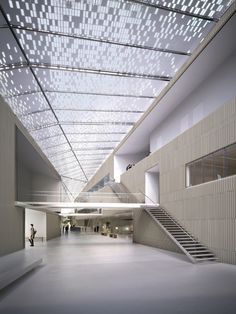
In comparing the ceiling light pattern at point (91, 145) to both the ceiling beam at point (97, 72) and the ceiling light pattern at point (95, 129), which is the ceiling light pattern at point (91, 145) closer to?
the ceiling light pattern at point (95, 129)

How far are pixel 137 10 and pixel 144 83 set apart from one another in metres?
6.94

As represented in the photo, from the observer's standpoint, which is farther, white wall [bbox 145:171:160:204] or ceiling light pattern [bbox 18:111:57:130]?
white wall [bbox 145:171:160:204]

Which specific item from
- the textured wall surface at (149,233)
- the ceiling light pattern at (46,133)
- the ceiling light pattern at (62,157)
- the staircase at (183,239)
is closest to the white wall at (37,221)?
the ceiling light pattern at (62,157)

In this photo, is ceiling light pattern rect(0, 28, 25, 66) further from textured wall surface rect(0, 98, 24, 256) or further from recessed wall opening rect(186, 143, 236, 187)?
recessed wall opening rect(186, 143, 236, 187)

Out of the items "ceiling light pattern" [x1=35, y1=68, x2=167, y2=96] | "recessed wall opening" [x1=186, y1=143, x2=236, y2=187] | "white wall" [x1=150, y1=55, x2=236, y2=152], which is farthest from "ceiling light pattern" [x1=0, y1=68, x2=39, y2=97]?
"recessed wall opening" [x1=186, y1=143, x2=236, y2=187]

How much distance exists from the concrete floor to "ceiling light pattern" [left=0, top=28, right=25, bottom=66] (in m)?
9.06

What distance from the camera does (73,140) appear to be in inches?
1240

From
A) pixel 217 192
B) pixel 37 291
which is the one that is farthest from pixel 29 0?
pixel 217 192

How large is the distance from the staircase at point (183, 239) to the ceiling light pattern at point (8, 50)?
11.9m

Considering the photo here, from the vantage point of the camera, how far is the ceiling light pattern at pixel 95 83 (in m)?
17.2

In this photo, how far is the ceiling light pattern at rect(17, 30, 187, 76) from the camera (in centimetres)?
1388

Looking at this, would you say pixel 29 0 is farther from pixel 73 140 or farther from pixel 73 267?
pixel 73 140

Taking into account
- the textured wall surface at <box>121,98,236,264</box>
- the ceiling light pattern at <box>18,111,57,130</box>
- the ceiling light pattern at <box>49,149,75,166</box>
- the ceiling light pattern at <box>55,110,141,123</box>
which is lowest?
the textured wall surface at <box>121,98,236,264</box>

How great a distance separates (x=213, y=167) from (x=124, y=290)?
29.6 feet
